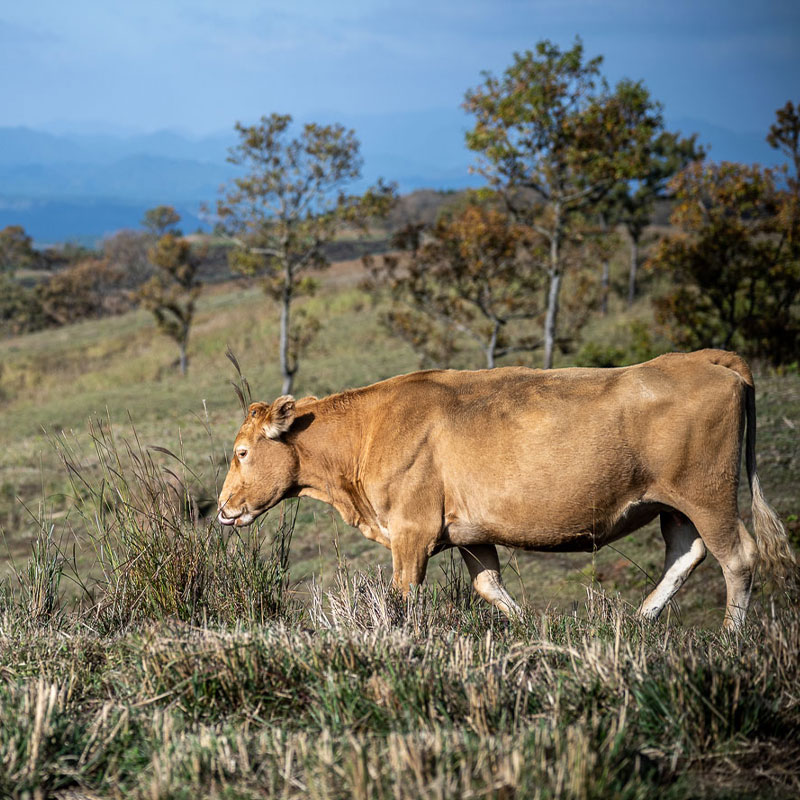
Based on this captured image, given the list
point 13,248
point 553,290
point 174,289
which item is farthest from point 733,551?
point 13,248

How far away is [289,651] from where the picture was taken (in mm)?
4289

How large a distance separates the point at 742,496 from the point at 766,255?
1090 centimetres

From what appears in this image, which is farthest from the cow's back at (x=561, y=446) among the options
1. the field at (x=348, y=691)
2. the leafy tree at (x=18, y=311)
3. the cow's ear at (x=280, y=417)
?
the leafy tree at (x=18, y=311)

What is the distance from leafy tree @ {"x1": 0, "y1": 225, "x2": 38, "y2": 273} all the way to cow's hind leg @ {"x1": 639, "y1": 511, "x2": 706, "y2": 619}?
77.6 meters

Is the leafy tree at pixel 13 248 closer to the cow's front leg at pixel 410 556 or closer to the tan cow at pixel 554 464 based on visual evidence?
the tan cow at pixel 554 464

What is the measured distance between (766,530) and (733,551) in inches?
10.7

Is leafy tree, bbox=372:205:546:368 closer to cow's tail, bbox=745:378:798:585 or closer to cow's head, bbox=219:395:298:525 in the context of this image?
cow's head, bbox=219:395:298:525

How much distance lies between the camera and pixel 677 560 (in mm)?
6266

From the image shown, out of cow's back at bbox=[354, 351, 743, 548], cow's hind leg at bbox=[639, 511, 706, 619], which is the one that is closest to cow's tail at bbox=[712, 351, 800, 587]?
cow's back at bbox=[354, 351, 743, 548]

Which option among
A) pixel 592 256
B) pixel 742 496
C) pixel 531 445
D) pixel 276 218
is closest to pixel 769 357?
pixel 592 256

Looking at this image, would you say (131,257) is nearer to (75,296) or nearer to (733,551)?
(75,296)

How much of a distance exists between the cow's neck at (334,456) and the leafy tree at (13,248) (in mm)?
76140

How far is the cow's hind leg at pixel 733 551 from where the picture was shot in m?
5.69

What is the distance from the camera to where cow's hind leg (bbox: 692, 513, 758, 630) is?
5691 millimetres
